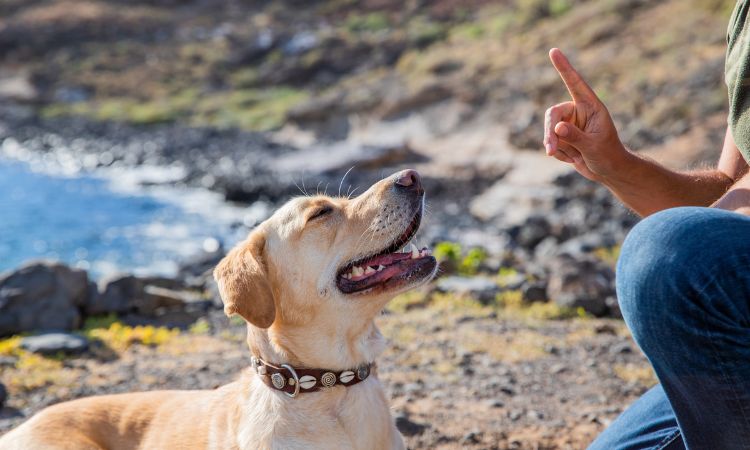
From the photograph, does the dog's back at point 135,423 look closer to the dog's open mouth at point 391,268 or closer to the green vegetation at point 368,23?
the dog's open mouth at point 391,268

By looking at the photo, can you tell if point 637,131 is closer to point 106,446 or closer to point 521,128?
point 521,128

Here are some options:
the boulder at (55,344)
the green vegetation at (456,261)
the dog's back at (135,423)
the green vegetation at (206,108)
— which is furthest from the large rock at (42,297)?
the green vegetation at (206,108)

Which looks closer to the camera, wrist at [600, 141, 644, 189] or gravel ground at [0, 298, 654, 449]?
wrist at [600, 141, 644, 189]

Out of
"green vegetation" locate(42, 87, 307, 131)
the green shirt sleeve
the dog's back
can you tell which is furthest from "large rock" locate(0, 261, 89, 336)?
"green vegetation" locate(42, 87, 307, 131)

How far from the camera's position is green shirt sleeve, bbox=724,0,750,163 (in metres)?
3.32

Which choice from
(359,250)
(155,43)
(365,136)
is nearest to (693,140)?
(365,136)

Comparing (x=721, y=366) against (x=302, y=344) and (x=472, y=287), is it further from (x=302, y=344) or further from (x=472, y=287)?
(x=472, y=287)

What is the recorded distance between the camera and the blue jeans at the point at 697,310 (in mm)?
2424

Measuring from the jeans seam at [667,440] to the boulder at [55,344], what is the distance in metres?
5.84

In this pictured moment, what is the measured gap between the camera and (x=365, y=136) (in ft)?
95.3

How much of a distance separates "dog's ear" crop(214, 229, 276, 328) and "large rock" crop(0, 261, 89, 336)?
5599 mm

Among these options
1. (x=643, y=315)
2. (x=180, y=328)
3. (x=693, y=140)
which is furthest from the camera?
(x=693, y=140)

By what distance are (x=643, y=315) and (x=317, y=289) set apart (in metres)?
1.81

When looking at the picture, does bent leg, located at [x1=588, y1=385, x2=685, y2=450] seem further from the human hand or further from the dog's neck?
the dog's neck
